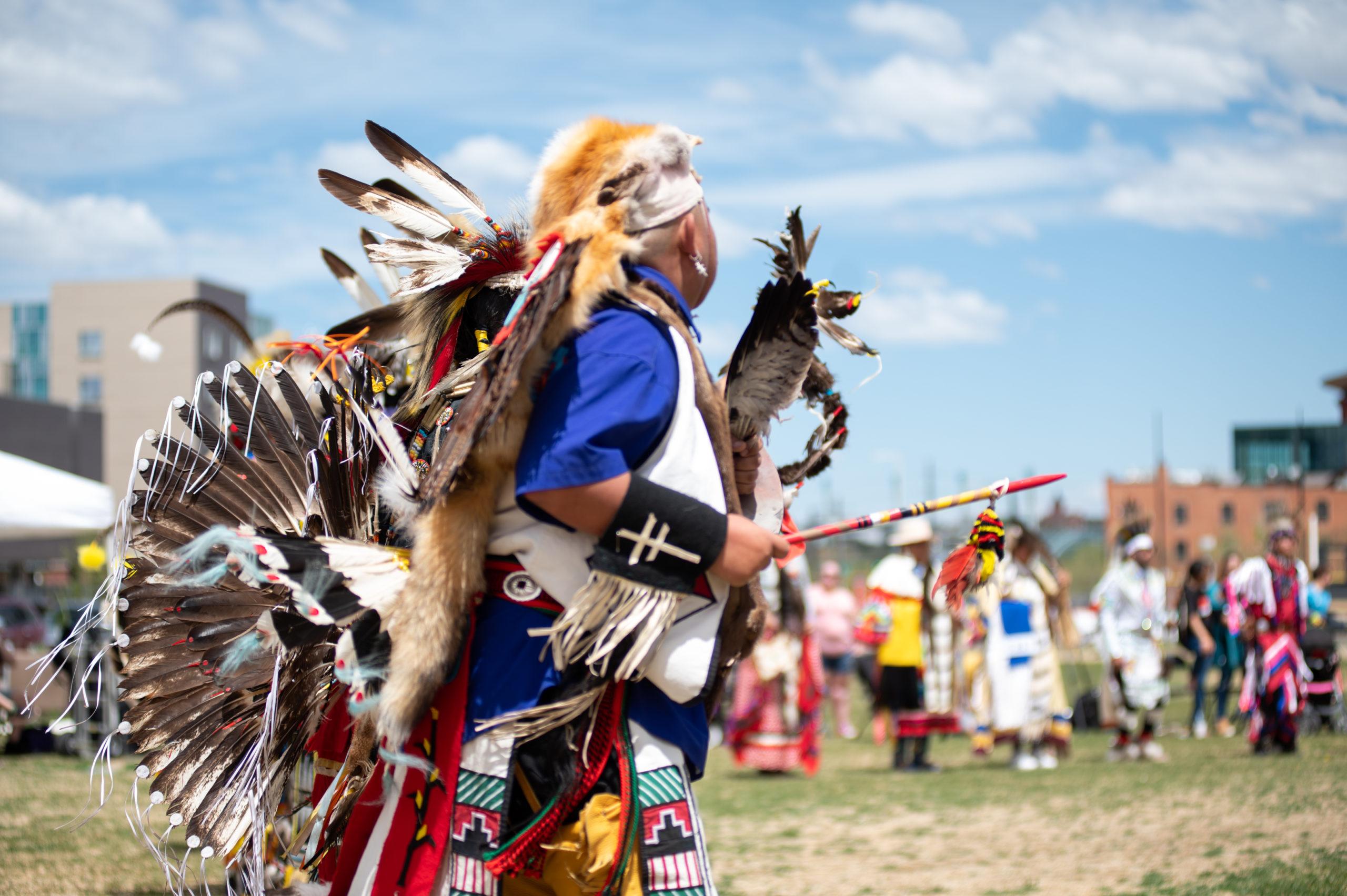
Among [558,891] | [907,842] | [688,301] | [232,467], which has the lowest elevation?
[907,842]

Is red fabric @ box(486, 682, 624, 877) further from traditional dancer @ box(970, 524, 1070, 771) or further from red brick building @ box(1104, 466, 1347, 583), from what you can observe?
red brick building @ box(1104, 466, 1347, 583)

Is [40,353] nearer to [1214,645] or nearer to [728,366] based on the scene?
[1214,645]

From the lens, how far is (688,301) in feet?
7.76

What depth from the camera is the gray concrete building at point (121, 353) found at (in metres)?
53.8

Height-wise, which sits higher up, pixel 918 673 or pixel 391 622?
pixel 391 622

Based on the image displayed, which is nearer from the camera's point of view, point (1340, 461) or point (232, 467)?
point (232, 467)

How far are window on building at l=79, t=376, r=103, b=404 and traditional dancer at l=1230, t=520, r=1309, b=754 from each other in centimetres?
5571

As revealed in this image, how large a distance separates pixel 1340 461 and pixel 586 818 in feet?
233

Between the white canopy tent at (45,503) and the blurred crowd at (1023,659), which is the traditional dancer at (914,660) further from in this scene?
the white canopy tent at (45,503)

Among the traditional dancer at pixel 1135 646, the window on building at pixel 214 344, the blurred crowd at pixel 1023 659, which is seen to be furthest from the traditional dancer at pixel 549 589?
the window on building at pixel 214 344

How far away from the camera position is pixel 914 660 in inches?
389

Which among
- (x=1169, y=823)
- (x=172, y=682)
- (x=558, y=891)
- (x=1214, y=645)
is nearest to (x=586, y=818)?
(x=558, y=891)

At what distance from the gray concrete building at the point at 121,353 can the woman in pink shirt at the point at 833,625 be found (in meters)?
45.4

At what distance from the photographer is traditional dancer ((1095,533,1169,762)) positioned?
31.5 feet
